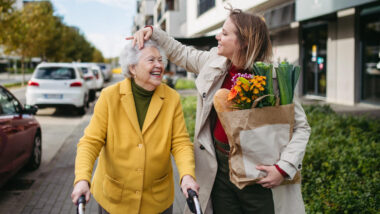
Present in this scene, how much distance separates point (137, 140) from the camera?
226 cm

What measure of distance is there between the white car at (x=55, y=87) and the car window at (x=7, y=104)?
754 centimetres

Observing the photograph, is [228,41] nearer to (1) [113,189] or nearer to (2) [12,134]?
(1) [113,189]

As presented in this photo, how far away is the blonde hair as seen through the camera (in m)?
2.32

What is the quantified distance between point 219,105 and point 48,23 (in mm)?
35090

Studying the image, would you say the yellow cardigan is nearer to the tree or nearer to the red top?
the red top

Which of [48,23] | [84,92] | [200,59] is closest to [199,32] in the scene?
[48,23]

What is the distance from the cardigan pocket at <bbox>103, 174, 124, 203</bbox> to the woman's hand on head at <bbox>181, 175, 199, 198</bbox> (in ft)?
1.30

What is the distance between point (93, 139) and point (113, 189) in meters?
0.34

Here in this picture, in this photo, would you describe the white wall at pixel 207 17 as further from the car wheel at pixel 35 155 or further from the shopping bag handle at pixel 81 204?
the shopping bag handle at pixel 81 204


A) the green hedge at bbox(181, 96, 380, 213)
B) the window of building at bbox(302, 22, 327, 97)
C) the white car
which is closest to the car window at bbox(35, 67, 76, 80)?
the white car

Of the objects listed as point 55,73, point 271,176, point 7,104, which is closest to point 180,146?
point 271,176

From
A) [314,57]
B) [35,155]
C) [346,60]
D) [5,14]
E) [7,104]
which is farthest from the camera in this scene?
[314,57]

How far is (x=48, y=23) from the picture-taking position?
3403 cm

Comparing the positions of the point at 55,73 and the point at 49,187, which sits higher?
the point at 55,73
